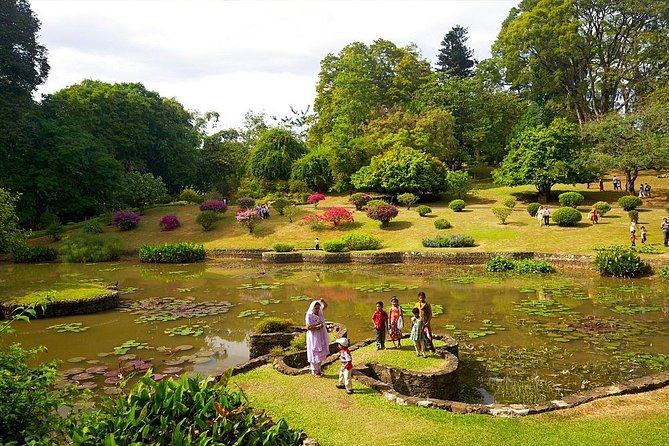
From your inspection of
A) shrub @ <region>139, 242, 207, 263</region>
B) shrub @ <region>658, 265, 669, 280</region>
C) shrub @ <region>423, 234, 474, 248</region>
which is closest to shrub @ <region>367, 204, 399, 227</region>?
shrub @ <region>423, 234, 474, 248</region>

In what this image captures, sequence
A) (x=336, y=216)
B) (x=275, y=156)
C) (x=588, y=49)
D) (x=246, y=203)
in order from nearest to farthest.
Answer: (x=336, y=216), (x=246, y=203), (x=588, y=49), (x=275, y=156)

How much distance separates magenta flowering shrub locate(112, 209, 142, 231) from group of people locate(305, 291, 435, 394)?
1221 inches

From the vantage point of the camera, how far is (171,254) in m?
30.0

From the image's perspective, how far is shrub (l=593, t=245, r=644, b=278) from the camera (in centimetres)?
2039

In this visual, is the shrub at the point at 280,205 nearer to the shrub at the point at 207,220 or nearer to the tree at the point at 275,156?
the shrub at the point at 207,220

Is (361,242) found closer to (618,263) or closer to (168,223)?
(618,263)

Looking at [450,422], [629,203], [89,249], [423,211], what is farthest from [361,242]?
[450,422]

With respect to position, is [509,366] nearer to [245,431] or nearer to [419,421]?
[419,421]

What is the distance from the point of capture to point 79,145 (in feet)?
123

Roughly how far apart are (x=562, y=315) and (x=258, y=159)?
38794 mm

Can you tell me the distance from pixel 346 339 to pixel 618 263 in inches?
660

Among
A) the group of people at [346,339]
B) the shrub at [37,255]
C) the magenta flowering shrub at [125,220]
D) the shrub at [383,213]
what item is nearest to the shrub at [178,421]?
the group of people at [346,339]

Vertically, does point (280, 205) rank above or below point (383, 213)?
above

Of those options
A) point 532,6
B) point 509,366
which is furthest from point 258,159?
Result: point 509,366
